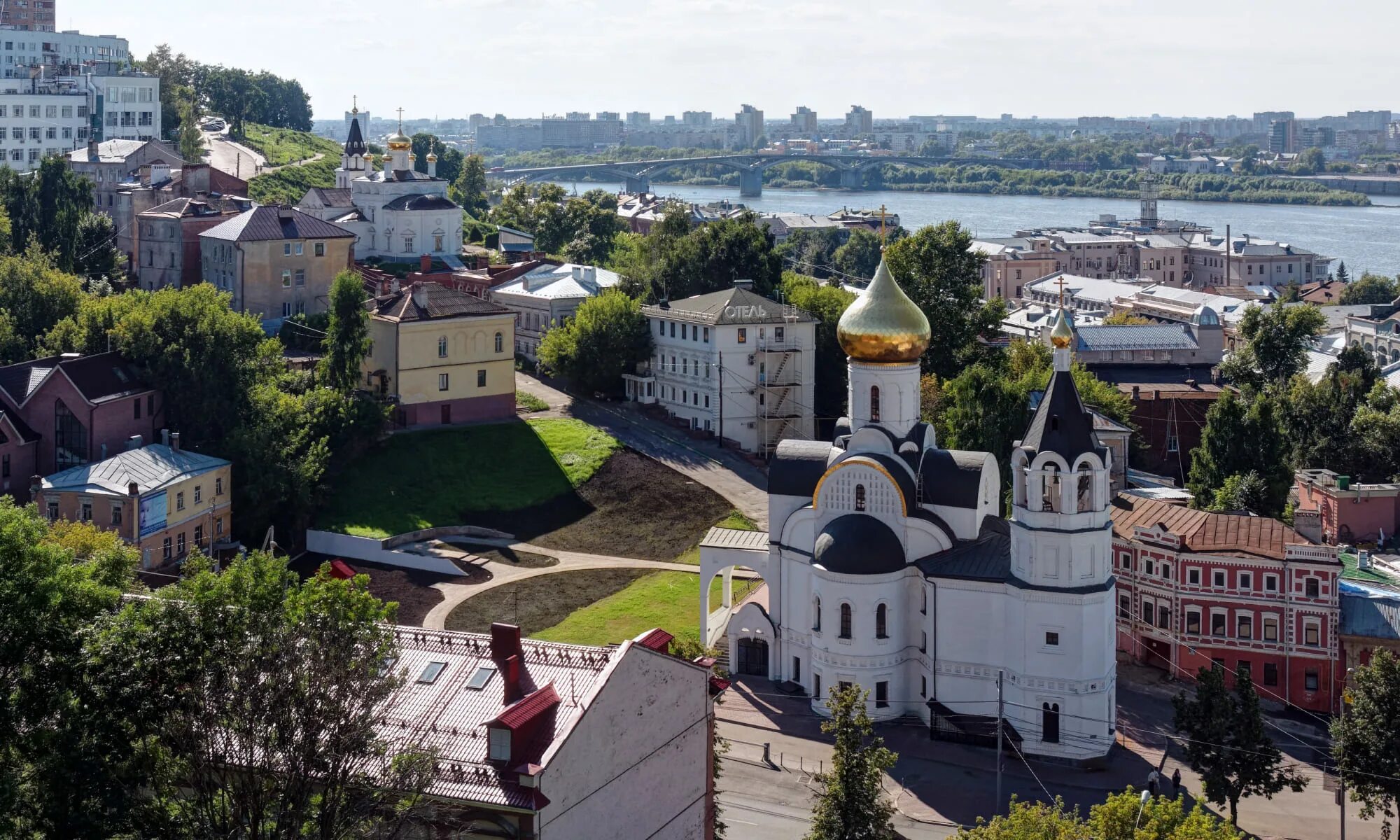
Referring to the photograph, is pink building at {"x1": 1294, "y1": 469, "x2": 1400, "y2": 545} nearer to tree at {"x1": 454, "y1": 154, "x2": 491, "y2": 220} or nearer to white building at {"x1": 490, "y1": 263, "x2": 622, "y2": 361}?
white building at {"x1": 490, "y1": 263, "x2": 622, "y2": 361}

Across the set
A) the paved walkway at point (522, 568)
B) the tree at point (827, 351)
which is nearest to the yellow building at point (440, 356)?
the paved walkway at point (522, 568)

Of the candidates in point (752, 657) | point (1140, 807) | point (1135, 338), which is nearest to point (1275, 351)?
point (1135, 338)

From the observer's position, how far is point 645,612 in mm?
41062

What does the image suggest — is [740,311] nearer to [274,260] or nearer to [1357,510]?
[274,260]

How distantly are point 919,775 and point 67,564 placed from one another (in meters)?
17.0

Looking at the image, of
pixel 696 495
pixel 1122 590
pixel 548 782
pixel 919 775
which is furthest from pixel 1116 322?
pixel 548 782

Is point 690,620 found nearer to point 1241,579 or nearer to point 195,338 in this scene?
point 1241,579

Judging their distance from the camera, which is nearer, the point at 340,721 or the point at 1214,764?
the point at 340,721

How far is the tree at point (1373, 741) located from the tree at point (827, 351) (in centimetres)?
2903

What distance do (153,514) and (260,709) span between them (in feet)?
82.9

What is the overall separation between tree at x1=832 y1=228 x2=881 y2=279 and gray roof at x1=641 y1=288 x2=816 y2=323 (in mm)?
59480

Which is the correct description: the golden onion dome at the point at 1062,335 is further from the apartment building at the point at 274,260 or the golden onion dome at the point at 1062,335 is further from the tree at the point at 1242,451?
the apartment building at the point at 274,260

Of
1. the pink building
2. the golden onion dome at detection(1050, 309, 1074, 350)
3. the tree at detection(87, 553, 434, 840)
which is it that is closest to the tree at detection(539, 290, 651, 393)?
the pink building

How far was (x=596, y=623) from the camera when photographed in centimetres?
4016
